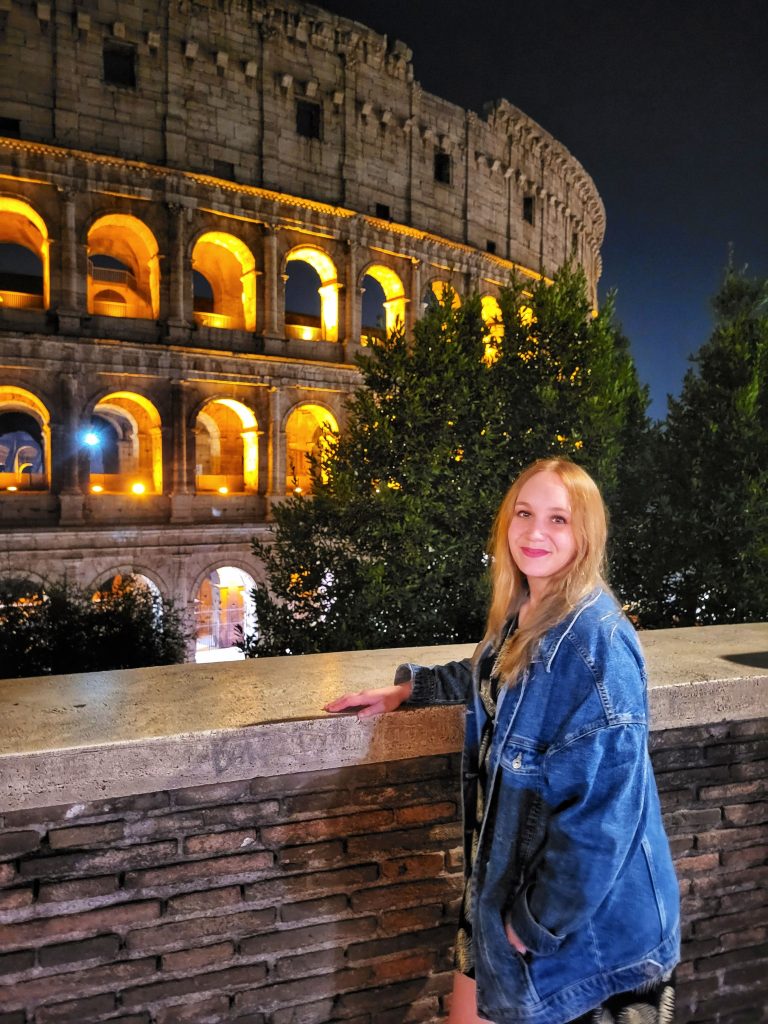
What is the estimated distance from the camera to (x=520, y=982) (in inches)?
69.0

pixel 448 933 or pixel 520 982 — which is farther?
pixel 448 933

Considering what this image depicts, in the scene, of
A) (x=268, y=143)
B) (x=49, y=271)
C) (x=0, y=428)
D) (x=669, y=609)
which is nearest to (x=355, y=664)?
(x=669, y=609)

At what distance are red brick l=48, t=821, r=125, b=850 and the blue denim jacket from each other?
124 centimetres

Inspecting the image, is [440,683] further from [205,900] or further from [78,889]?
[78,889]

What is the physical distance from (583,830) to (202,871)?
4.76 feet

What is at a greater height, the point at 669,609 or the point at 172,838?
the point at 172,838

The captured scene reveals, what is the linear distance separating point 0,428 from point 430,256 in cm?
1805

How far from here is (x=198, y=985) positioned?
246 cm

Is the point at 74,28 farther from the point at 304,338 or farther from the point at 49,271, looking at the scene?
the point at 304,338

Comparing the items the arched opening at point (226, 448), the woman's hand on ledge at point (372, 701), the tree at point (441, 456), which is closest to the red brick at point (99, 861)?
the woman's hand on ledge at point (372, 701)

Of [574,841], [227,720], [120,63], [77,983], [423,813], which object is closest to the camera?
[574,841]

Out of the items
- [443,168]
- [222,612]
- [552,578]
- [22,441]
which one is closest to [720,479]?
[552,578]

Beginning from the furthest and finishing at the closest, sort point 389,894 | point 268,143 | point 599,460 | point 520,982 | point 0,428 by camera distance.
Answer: point 0,428 < point 268,143 < point 599,460 < point 389,894 < point 520,982

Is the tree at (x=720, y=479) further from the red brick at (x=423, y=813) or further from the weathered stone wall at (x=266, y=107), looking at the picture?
the weathered stone wall at (x=266, y=107)
